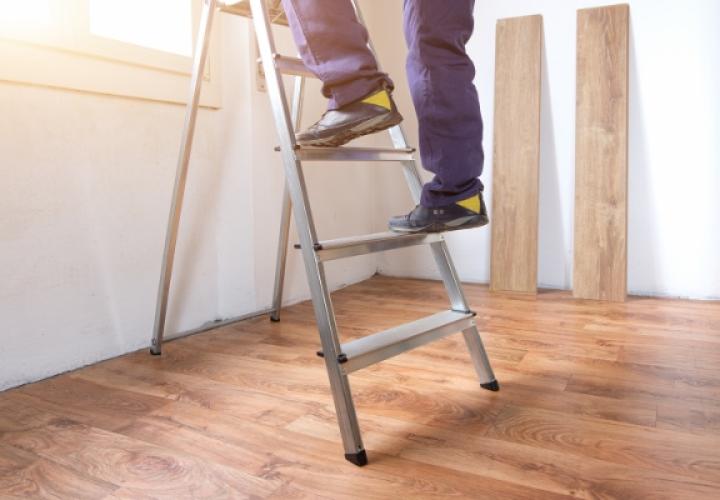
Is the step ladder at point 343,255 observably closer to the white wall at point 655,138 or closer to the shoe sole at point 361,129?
the shoe sole at point 361,129

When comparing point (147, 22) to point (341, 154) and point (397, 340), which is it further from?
point (397, 340)

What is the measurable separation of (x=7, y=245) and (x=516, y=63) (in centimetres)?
222

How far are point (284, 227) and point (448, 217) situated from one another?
100 cm

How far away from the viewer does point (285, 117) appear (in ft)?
4.09

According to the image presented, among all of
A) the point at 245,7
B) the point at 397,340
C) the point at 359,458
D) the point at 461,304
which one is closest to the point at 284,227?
the point at 245,7

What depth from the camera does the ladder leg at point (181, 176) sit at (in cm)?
175

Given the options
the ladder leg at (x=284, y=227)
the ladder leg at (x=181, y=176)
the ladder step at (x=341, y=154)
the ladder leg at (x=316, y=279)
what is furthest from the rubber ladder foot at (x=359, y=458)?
the ladder leg at (x=284, y=227)

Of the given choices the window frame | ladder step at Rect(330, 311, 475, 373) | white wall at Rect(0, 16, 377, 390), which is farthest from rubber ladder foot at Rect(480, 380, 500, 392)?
the window frame

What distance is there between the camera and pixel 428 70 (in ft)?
4.00

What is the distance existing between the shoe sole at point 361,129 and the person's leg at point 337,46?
6cm

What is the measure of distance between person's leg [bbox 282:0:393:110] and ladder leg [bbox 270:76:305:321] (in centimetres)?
86

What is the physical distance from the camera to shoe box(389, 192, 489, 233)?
1288mm

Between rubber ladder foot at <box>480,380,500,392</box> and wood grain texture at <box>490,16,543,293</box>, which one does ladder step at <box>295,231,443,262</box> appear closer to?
rubber ladder foot at <box>480,380,500,392</box>

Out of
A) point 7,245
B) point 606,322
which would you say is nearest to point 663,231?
point 606,322
